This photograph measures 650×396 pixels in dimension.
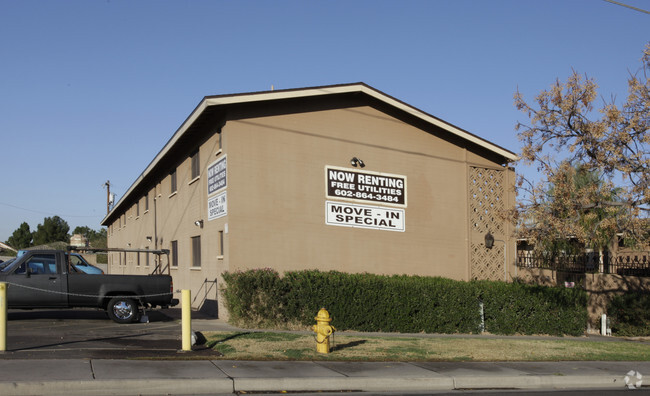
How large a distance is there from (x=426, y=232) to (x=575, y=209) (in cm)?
459

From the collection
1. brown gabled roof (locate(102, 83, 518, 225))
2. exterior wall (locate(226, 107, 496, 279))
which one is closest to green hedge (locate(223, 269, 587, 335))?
exterior wall (locate(226, 107, 496, 279))

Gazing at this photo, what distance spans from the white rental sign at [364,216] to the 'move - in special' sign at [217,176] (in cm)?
309

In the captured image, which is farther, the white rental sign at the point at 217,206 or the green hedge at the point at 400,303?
the white rental sign at the point at 217,206

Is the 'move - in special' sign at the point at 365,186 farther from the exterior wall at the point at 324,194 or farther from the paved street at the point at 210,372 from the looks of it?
the paved street at the point at 210,372

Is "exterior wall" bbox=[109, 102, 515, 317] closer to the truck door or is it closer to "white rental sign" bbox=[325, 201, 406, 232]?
"white rental sign" bbox=[325, 201, 406, 232]

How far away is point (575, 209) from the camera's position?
17.2 metres

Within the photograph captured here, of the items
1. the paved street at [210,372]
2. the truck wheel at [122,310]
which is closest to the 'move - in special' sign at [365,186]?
the truck wheel at [122,310]

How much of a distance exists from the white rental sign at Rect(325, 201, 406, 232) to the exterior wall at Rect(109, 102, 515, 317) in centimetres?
19

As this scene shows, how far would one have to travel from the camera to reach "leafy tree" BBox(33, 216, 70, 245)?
9279 centimetres

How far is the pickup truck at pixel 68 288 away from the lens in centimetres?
1512

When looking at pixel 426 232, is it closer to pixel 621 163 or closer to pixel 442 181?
pixel 442 181

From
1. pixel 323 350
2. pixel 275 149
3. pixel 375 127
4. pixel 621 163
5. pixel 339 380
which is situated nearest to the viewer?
pixel 339 380

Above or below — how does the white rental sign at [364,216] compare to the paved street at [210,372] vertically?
above

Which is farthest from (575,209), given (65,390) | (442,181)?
(65,390)
